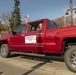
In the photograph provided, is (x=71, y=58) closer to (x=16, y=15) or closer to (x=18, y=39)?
(x=18, y=39)

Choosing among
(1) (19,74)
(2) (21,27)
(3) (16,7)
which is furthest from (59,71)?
(3) (16,7)

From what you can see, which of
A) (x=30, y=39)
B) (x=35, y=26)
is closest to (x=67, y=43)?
(x=30, y=39)

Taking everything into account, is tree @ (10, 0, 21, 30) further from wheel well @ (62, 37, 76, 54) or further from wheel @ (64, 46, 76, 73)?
wheel @ (64, 46, 76, 73)

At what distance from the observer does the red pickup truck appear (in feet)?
25.3

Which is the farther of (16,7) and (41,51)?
(16,7)

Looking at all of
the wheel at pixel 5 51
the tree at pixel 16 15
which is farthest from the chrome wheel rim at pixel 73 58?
the tree at pixel 16 15

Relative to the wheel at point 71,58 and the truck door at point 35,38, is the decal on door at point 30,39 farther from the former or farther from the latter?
the wheel at point 71,58

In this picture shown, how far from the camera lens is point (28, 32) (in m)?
9.96

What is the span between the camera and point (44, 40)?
891 centimetres

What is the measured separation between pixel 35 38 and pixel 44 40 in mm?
576

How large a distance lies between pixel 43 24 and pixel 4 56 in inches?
133

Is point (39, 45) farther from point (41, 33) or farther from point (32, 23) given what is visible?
point (32, 23)

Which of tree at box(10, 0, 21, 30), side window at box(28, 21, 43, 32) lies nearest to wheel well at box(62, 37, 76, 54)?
side window at box(28, 21, 43, 32)

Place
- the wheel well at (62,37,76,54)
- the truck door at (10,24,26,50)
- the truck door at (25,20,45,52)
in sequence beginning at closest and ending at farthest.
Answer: the wheel well at (62,37,76,54), the truck door at (25,20,45,52), the truck door at (10,24,26,50)
